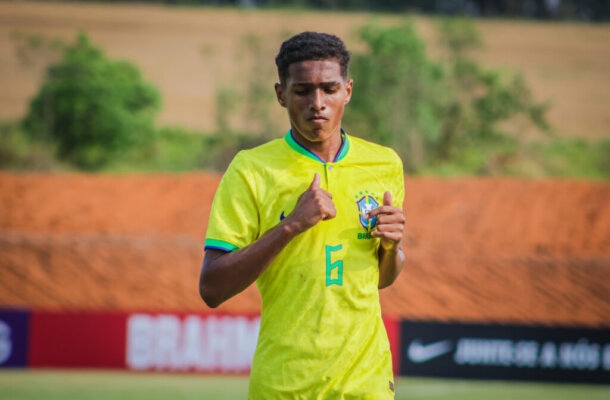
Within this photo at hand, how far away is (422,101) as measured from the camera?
1182 inches

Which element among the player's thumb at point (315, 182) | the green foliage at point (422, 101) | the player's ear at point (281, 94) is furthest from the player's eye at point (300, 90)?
the green foliage at point (422, 101)

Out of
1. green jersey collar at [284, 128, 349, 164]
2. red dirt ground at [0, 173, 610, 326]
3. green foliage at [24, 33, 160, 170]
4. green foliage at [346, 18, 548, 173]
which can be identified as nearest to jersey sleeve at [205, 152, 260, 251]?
green jersey collar at [284, 128, 349, 164]

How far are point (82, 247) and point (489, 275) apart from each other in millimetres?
8908

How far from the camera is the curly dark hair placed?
135 inches

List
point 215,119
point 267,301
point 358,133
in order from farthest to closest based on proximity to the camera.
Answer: point 215,119, point 358,133, point 267,301

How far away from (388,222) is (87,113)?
90.6 ft

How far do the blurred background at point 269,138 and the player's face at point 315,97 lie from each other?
9011mm

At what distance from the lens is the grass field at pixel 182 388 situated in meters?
11.8

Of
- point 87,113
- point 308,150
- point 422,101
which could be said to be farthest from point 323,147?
point 87,113

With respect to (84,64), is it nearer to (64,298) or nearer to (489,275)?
(64,298)

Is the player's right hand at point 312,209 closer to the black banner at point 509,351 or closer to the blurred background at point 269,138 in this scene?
the blurred background at point 269,138

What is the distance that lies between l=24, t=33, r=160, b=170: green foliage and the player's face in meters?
26.7

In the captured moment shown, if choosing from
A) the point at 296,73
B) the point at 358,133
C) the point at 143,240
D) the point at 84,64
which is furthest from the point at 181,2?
the point at 296,73

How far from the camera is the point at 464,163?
98.9ft
